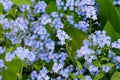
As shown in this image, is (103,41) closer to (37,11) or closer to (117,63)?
(117,63)

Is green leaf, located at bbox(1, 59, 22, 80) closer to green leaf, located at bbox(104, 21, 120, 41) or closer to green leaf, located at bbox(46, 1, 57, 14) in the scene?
green leaf, located at bbox(46, 1, 57, 14)

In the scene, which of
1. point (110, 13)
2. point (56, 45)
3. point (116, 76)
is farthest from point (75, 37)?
point (116, 76)

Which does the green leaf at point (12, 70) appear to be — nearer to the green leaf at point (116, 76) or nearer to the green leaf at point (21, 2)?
the green leaf at point (21, 2)

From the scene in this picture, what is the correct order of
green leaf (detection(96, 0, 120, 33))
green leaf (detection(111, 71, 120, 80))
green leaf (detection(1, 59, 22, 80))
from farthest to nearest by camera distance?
green leaf (detection(96, 0, 120, 33)) → green leaf (detection(1, 59, 22, 80)) → green leaf (detection(111, 71, 120, 80))

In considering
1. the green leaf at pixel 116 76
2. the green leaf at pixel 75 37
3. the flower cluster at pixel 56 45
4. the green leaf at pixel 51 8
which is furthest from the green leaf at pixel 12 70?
the green leaf at pixel 116 76

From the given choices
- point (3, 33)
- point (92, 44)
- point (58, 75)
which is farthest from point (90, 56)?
point (3, 33)

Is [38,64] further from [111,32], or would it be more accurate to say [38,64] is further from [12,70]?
[111,32]

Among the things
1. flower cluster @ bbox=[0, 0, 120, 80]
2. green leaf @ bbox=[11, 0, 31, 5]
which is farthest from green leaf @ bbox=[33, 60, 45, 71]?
green leaf @ bbox=[11, 0, 31, 5]
